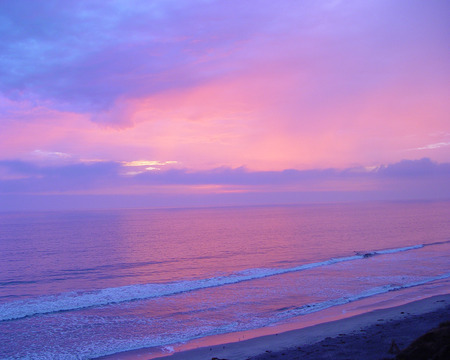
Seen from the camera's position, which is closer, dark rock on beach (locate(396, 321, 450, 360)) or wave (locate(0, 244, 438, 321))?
dark rock on beach (locate(396, 321, 450, 360))

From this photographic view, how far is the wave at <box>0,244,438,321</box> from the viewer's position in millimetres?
21188

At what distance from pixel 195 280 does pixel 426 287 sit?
16563mm

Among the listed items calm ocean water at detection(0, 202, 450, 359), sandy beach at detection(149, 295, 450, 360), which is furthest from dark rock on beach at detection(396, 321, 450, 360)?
calm ocean water at detection(0, 202, 450, 359)

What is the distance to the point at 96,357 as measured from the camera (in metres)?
14.1

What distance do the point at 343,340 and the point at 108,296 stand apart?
16385mm

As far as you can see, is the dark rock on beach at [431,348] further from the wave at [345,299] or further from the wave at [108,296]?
the wave at [108,296]

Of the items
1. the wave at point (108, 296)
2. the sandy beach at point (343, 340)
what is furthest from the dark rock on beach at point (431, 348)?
the wave at point (108, 296)

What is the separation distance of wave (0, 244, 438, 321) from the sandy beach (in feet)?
35.2

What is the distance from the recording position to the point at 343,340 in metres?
13.6

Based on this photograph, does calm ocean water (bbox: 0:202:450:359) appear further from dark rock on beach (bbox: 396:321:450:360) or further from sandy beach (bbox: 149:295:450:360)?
dark rock on beach (bbox: 396:321:450:360)

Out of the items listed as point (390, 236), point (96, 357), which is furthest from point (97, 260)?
point (390, 236)

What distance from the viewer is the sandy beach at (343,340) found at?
1207 cm

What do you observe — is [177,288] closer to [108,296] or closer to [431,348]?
[108,296]

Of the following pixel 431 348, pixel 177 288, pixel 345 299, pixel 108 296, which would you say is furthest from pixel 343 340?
pixel 108 296
